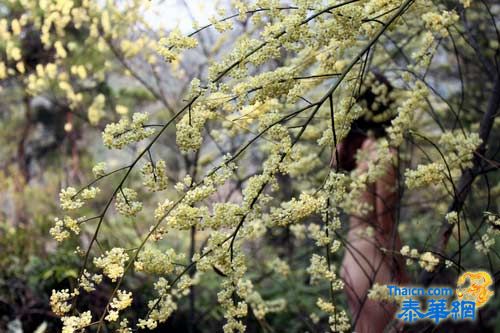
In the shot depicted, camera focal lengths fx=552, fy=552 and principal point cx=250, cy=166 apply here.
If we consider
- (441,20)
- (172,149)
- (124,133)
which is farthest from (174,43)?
(172,149)

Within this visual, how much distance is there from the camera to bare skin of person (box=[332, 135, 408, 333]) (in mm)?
2639

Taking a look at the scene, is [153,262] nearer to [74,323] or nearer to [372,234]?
[74,323]

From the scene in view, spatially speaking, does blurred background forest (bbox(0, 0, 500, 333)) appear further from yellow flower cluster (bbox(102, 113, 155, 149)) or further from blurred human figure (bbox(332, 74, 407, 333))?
yellow flower cluster (bbox(102, 113, 155, 149))

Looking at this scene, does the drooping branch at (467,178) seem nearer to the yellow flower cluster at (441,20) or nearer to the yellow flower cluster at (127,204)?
the yellow flower cluster at (441,20)

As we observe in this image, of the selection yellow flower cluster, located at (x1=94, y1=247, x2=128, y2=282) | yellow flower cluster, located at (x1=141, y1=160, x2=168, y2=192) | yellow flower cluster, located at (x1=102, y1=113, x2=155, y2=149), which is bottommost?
yellow flower cluster, located at (x1=94, y1=247, x2=128, y2=282)

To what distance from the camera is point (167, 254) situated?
5.28ft

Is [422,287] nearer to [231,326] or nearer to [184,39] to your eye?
[231,326]

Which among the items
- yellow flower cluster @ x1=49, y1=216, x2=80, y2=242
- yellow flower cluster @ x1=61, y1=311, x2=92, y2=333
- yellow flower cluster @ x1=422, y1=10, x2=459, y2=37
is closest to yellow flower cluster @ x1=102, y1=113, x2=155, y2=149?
yellow flower cluster @ x1=49, y1=216, x2=80, y2=242

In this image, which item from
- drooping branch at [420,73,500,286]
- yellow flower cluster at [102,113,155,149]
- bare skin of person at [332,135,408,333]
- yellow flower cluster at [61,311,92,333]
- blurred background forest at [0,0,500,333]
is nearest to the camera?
yellow flower cluster at [61,311,92,333]

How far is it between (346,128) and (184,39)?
1.87ft

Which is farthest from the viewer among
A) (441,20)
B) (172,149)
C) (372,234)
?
(172,149)

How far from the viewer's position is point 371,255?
9.53 ft

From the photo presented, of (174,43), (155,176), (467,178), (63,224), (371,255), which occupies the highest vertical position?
(467,178)

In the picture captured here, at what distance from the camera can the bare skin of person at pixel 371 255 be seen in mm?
2639
